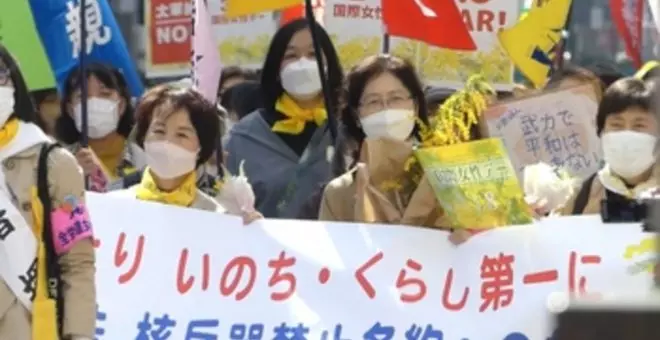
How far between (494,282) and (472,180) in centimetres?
37

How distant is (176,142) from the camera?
20.7ft

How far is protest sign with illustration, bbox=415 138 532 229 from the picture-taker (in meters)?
6.06

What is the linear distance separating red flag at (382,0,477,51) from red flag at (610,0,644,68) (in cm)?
156

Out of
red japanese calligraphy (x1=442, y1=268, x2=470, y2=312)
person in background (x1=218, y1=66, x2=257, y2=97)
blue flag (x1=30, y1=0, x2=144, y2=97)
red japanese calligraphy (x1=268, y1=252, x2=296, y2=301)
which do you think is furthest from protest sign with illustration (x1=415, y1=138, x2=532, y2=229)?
person in background (x1=218, y1=66, x2=257, y2=97)

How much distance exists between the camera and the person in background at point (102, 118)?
7629mm

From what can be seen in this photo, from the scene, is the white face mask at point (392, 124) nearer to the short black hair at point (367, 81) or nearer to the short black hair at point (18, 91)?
the short black hair at point (367, 81)

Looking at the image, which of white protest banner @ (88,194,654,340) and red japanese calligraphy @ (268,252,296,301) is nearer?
white protest banner @ (88,194,654,340)

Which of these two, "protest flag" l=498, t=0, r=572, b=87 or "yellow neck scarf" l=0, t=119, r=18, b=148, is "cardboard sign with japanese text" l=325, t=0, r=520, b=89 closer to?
"protest flag" l=498, t=0, r=572, b=87

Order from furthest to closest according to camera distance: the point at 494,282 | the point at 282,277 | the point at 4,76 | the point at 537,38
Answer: the point at 537,38 < the point at 282,277 < the point at 494,282 < the point at 4,76

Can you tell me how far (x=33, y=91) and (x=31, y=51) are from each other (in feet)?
1.43

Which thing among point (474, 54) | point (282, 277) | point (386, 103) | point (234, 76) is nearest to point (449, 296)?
point (282, 277)

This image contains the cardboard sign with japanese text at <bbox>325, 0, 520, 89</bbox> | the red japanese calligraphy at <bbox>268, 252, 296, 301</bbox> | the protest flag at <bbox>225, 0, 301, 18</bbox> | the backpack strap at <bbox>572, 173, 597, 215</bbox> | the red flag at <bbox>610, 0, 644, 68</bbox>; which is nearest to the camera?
the red japanese calligraphy at <bbox>268, 252, 296, 301</bbox>

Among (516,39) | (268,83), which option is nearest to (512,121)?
(516,39)

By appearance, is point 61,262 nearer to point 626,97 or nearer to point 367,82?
point 367,82
